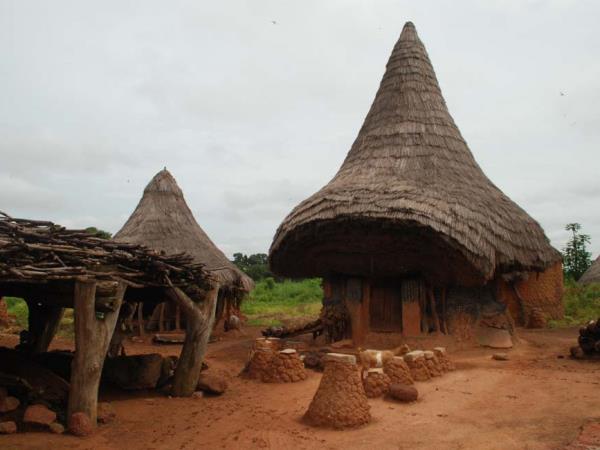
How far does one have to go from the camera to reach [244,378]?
311 inches

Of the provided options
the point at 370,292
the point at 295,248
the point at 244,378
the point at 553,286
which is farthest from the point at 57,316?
the point at 553,286

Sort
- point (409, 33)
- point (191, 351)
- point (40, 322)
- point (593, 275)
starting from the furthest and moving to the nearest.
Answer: point (593, 275)
point (409, 33)
point (40, 322)
point (191, 351)

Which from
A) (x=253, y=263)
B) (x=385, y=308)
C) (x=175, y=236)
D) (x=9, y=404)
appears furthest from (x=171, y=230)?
(x=253, y=263)

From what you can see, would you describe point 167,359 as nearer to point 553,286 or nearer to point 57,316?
point 57,316

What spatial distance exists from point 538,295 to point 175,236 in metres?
9.80

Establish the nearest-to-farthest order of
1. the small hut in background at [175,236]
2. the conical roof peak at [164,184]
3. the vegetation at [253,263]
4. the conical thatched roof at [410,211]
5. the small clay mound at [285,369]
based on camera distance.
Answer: the small clay mound at [285,369], the conical thatched roof at [410,211], the small hut in background at [175,236], the conical roof peak at [164,184], the vegetation at [253,263]

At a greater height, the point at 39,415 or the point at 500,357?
the point at 500,357

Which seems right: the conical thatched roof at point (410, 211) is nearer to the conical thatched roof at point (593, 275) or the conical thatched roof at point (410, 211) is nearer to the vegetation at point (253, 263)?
the conical thatched roof at point (593, 275)

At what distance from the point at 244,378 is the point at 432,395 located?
8.79ft

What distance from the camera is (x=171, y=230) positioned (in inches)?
580

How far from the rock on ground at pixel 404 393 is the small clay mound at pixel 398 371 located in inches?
19.6

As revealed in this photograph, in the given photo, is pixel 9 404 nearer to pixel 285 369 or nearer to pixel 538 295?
pixel 285 369

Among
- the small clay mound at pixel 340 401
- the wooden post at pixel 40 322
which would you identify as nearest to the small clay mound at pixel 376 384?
the small clay mound at pixel 340 401

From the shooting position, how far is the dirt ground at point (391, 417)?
186 inches
